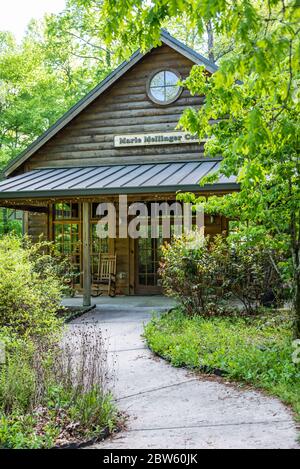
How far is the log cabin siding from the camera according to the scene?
15359 mm

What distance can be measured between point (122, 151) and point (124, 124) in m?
0.80

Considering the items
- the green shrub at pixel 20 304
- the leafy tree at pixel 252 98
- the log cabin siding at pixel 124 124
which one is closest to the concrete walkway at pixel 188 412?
the green shrub at pixel 20 304

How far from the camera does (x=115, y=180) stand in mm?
13180

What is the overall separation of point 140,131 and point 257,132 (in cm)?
1204

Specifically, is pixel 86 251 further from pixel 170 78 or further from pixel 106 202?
pixel 170 78

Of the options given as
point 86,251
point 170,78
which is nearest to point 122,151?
point 170,78

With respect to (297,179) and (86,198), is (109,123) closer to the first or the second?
(86,198)

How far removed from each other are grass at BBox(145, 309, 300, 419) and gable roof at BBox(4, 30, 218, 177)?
25.2ft

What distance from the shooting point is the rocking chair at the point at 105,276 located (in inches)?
632

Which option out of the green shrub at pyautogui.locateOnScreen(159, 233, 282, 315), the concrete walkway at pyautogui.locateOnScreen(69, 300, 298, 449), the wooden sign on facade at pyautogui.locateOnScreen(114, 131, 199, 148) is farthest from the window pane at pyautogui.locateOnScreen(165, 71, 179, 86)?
the concrete walkway at pyautogui.locateOnScreen(69, 300, 298, 449)

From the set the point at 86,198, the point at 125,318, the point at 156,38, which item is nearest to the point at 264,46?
the point at 156,38

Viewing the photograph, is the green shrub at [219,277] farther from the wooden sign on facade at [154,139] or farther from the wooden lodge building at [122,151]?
the wooden sign on facade at [154,139]

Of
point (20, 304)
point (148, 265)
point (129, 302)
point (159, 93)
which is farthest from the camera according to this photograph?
point (148, 265)

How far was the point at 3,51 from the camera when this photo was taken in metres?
27.7
